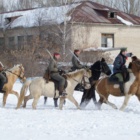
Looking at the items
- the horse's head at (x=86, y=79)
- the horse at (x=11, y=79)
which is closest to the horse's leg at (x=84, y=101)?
the horse's head at (x=86, y=79)

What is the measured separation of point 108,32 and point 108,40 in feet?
2.68

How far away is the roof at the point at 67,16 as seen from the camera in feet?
117

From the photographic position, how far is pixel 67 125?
10.5 metres

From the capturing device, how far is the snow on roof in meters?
35.0

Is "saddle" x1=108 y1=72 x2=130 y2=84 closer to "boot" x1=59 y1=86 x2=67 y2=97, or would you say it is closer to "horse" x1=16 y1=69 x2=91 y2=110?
"horse" x1=16 y1=69 x2=91 y2=110

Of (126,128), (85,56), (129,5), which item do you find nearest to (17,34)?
(85,56)

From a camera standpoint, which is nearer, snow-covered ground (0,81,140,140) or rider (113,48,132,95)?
snow-covered ground (0,81,140,140)

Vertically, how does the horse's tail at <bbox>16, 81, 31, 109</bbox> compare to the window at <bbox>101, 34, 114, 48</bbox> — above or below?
below

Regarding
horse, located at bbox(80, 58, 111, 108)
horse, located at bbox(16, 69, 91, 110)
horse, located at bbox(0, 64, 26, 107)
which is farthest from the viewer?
horse, located at bbox(0, 64, 26, 107)

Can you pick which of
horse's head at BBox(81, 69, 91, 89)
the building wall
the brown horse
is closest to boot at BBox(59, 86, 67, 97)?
horse's head at BBox(81, 69, 91, 89)

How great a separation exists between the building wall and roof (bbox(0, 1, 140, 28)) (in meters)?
0.60

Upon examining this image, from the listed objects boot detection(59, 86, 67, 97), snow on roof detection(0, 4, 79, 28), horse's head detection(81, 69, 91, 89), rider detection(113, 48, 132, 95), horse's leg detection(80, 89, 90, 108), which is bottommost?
horse's leg detection(80, 89, 90, 108)

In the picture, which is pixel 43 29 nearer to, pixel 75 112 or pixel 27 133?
pixel 75 112

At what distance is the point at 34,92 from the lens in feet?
46.6
